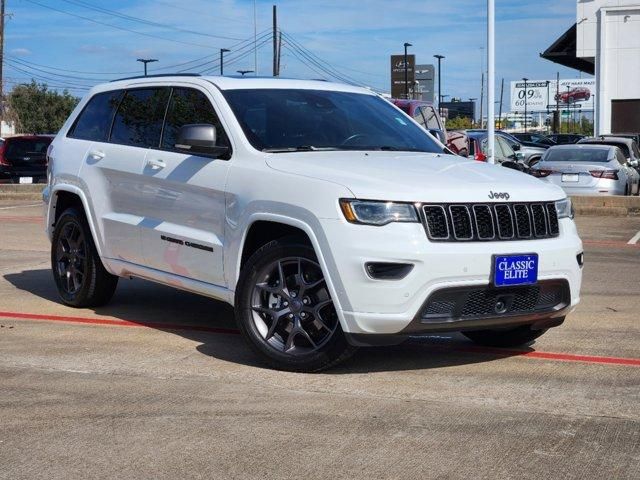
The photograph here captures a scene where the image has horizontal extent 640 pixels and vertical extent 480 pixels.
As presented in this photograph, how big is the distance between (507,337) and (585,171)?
45.7 ft

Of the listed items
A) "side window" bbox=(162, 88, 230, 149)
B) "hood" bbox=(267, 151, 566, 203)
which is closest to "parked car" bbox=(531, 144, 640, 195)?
"side window" bbox=(162, 88, 230, 149)

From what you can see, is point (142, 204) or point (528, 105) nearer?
point (142, 204)

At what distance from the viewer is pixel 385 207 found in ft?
18.6

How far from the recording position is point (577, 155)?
21.0m

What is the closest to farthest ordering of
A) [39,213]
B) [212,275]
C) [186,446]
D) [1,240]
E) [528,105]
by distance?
[186,446]
[212,275]
[1,240]
[39,213]
[528,105]

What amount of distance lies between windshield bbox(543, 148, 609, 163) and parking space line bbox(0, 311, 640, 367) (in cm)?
1430

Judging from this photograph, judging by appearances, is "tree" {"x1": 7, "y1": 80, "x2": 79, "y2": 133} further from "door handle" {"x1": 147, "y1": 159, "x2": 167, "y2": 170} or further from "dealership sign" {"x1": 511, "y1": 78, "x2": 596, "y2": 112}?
"door handle" {"x1": 147, "y1": 159, "x2": 167, "y2": 170}

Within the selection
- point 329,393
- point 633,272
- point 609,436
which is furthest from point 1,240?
point 609,436

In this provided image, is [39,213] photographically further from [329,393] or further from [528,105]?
[528,105]

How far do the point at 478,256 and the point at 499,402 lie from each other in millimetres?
819

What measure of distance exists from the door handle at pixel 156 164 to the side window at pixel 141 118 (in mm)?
178

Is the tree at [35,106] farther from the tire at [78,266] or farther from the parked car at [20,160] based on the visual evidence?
the tire at [78,266]

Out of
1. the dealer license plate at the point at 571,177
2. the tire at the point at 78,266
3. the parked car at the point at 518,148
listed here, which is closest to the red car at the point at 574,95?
the parked car at the point at 518,148

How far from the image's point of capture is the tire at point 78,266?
8.18 meters
